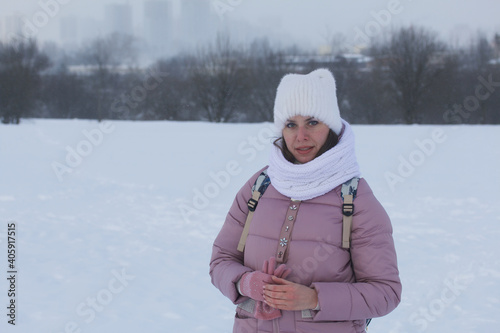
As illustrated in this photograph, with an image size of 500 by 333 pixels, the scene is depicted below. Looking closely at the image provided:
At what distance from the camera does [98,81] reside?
145 feet

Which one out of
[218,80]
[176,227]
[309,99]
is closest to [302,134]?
[309,99]

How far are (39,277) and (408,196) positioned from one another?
6.43 m

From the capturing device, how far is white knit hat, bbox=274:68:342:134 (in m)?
1.94

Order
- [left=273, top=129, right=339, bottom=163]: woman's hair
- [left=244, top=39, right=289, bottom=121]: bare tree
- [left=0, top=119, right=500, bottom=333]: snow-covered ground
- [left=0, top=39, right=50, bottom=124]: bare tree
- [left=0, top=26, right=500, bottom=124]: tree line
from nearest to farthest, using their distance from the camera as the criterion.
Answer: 1. [left=273, top=129, right=339, bottom=163]: woman's hair
2. [left=0, top=119, right=500, bottom=333]: snow-covered ground
3. [left=0, top=39, right=50, bottom=124]: bare tree
4. [left=0, top=26, right=500, bottom=124]: tree line
5. [left=244, top=39, right=289, bottom=121]: bare tree

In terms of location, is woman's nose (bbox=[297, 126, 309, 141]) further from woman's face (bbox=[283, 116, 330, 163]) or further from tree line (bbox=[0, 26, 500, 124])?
tree line (bbox=[0, 26, 500, 124])

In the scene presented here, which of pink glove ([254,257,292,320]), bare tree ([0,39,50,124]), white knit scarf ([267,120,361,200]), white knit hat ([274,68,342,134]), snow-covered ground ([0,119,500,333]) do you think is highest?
bare tree ([0,39,50,124])

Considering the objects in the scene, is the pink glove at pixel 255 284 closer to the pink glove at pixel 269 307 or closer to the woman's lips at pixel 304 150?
the pink glove at pixel 269 307

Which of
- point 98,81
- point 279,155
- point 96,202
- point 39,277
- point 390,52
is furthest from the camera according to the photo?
point 98,81

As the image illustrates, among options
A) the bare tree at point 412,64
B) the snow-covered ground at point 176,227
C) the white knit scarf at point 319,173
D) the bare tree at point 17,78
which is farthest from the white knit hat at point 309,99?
the bare tree at point 412,64

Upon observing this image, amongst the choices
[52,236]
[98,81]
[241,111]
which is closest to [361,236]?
[52,236]

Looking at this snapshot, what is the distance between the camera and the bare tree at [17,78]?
32219 millimetres

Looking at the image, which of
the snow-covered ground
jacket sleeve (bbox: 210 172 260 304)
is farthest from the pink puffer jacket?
the snow-covered ground

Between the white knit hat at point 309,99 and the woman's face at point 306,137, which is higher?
the white knit hat at point 309,99

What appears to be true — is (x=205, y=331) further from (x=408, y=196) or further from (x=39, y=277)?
(x=408, y=196)
